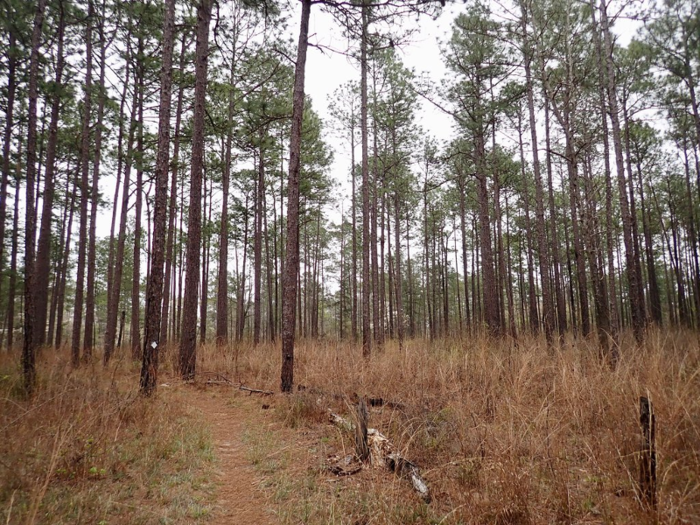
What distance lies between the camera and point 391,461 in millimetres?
3064

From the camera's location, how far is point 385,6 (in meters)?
6.58

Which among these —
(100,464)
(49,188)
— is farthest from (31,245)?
(100,464)

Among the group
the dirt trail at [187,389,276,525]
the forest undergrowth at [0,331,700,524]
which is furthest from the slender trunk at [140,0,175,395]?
the dirt trail at [187,389,276,525]

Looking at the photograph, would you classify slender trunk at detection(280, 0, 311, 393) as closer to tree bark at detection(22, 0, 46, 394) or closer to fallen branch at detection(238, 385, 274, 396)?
fallen branch at detection(238, 385, 274, 396)

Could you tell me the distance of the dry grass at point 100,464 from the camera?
2.38 metres

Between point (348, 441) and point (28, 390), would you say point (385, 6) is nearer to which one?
point (348, 441)

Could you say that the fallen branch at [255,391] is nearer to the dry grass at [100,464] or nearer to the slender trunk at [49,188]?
the dry grass at [100,464]

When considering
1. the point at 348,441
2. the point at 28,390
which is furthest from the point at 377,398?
the point at 28,390

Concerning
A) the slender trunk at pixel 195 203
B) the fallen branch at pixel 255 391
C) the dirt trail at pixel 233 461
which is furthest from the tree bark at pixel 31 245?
the fallen branch at pixel 255 391

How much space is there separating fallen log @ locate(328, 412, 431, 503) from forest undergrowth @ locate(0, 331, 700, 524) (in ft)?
0.27

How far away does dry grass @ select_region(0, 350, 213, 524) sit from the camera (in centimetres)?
238

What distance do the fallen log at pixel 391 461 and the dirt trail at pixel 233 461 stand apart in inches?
44.1

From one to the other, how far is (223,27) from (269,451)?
27.8ft

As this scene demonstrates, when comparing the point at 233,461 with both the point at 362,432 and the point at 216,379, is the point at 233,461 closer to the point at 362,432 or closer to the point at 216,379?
the point at 362,432
